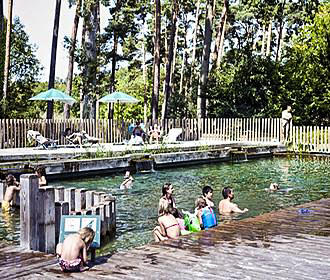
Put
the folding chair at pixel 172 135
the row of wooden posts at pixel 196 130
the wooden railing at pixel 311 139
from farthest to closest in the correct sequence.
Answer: the folding chair at pixel 172 135, the wooden railing at pixel 311 139, the row of wooden posts at pixel 196 130

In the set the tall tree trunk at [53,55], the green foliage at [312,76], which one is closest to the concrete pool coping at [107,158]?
the tall tree trunk at [53,55]

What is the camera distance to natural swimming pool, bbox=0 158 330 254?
1080cm

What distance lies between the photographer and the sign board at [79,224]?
21.9 ft

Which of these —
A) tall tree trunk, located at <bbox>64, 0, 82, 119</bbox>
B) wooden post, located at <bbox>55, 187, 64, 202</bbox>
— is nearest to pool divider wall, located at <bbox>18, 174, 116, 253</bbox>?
wooden post, located at <bbox>55, 187, 64, 202</bbox>

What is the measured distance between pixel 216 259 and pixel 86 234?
153cm

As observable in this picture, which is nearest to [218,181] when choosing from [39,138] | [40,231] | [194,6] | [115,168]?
[115,168]

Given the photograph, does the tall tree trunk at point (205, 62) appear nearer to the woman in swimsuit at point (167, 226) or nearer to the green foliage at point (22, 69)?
the green foliage at point (22, 69)

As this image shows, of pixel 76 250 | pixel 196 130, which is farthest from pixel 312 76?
pixel 76 250

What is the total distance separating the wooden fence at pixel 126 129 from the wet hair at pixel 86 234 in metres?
18.5

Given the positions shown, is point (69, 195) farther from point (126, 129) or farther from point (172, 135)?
point (172, 135)

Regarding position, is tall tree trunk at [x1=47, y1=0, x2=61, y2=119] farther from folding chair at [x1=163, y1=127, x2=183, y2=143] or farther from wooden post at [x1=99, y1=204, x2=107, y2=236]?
wooden post at [x1=99, y1=204, x2=107, y2=236]

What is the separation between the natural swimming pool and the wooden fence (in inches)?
273

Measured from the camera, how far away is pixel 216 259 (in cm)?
648

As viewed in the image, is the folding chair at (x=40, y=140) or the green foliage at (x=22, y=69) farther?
the green foliage at (x=22, y=69)
